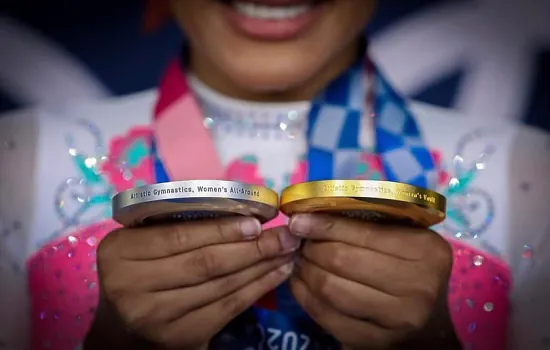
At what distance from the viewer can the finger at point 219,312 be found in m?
0.77

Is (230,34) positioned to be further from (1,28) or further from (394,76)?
(1,28)

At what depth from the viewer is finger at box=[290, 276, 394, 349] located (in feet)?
2.54

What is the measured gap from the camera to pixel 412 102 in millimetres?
981

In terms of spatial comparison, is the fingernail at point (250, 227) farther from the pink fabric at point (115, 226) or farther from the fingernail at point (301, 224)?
the pink fabric at point (115, 226)

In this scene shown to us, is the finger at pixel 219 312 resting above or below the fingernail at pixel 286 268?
below

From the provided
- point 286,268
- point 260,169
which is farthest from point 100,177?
point 286,268

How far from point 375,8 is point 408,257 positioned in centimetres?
39

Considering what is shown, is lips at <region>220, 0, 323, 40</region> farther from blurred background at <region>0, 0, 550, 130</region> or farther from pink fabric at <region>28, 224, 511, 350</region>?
pink fabric at <region>28, 224, 511, 350</region>

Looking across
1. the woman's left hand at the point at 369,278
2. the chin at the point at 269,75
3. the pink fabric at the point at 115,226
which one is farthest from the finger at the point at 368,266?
the chin at the point at 269,75

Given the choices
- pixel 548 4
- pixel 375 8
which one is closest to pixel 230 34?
pixel 375 8

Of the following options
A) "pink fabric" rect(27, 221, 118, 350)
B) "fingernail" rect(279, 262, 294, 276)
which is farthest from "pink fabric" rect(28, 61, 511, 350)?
"fingernail" rect(279, 262, 294, 276)

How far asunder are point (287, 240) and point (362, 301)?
10 cm

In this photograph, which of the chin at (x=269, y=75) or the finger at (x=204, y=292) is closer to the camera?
the finger at (x=204, y=292)

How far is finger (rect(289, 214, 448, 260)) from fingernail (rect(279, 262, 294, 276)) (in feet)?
0.16
